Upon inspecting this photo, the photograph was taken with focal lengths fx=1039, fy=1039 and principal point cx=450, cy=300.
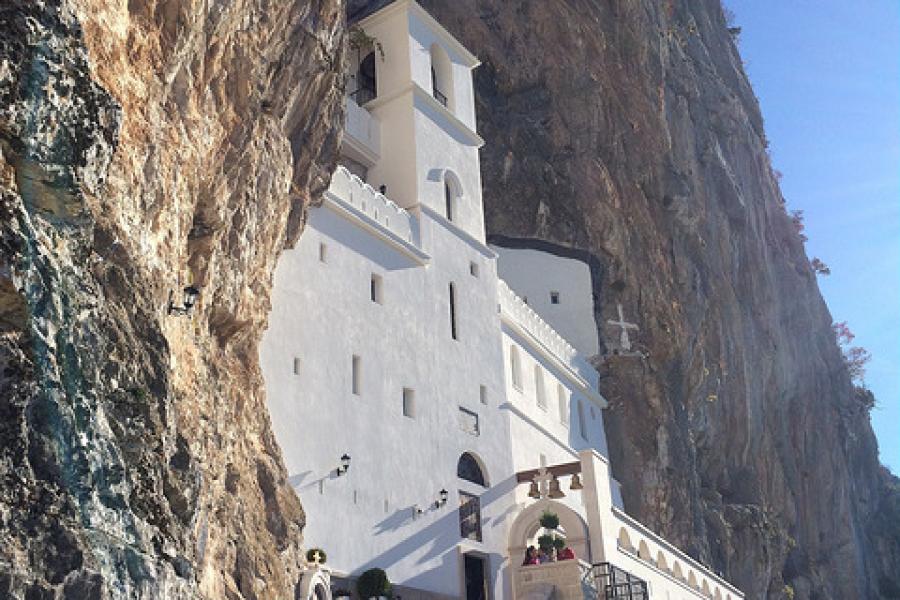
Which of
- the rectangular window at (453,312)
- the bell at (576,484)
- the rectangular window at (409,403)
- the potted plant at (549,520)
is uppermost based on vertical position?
the rectangular window at (453,312)

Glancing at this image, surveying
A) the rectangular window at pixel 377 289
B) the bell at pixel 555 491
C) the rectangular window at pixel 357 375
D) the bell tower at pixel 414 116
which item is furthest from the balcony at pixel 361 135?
the bell at pixel 555 491

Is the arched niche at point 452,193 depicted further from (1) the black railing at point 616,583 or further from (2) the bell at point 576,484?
(1) the black railing at point 616,583

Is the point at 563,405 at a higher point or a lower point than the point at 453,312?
lower

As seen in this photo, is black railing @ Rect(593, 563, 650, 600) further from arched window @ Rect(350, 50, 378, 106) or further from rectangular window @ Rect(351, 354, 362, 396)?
arched window @ Rect(350, 50, 378, 106)

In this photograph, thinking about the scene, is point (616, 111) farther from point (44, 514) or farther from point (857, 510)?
point (44, 514)

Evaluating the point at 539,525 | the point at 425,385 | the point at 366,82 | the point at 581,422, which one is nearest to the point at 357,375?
the point at 425,385

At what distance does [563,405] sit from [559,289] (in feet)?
17.6

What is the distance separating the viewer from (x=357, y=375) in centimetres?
2169

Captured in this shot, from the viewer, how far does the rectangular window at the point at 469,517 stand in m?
23.9

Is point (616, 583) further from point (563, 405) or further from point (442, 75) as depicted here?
point (442, 75)

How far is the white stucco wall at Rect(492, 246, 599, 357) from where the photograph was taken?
35562mm

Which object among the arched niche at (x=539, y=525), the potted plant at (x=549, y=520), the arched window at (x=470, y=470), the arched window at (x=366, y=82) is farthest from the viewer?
the arched window at (x=366, y=82)

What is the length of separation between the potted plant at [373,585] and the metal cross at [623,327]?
1843 cm

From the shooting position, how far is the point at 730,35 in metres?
58.5
